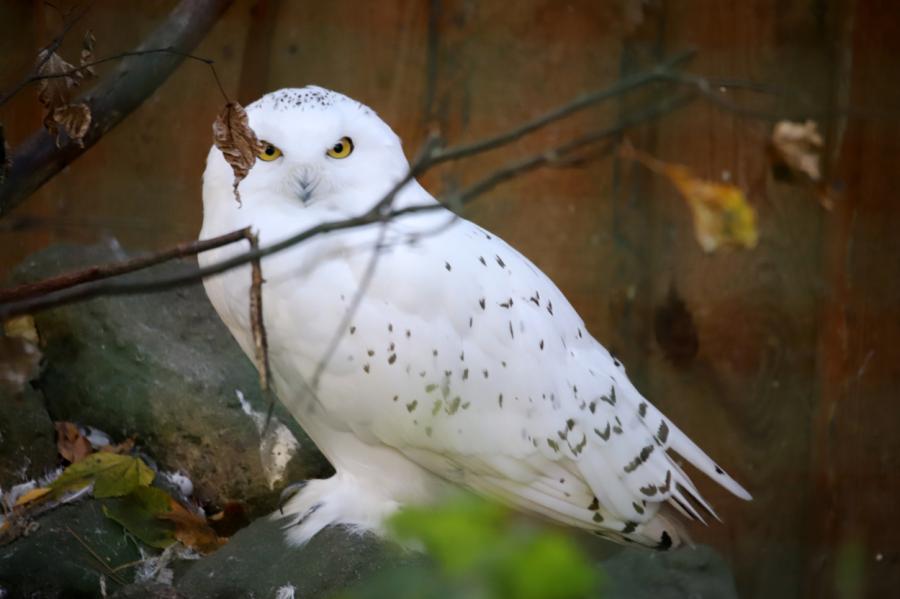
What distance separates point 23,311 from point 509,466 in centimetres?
162

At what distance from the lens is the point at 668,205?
363 centimetres

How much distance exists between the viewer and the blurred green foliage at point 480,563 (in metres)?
0.81

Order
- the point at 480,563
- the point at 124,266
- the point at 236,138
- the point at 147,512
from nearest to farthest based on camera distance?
the point at 480,563
the point at 124,266
the point at 236,138
the point at 147,512

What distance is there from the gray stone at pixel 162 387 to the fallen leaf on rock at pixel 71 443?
64mm

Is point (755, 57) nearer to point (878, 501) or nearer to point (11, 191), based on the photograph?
point (878, 501)

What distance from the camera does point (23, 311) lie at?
126cm

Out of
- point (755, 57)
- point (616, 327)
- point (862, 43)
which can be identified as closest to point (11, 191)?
point (616, 327)

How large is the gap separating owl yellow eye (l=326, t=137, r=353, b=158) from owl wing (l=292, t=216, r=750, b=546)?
28 cm

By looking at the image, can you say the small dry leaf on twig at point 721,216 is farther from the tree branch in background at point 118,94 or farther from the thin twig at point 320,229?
the tree branch in background at point 118,94

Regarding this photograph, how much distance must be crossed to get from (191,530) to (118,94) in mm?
1166

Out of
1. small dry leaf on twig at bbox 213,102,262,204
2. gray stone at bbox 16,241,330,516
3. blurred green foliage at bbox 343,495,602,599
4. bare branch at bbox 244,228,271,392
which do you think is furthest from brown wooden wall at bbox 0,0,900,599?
blurred green foliage at bbox 343,495,602,599

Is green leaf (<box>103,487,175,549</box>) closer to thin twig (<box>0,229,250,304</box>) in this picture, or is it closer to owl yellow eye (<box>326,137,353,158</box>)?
owl yellow eye (<box>326,137,353,158</box>)

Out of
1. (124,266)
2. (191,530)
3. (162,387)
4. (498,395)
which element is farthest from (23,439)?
(124,266)

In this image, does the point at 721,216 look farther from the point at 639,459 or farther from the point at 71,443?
the point at 71,443
